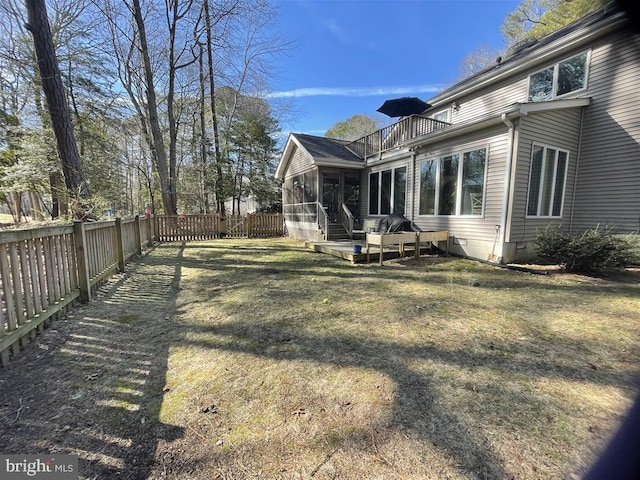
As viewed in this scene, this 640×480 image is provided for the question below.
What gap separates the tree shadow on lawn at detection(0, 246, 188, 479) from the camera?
1579mm

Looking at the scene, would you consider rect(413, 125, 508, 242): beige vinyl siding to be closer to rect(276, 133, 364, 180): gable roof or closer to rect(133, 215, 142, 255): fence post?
rect(276, 133, 364, 180): gable roof

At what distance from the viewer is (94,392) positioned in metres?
2.09

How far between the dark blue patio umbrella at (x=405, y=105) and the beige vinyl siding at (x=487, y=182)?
3.72 metres

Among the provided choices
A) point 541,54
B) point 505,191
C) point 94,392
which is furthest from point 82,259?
point 541,54

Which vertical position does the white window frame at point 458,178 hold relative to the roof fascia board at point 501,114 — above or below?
below

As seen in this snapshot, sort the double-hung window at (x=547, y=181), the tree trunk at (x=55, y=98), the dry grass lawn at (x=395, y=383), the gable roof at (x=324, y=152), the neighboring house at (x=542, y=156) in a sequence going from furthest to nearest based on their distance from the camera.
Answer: the gable roof at (x=324, y=152), the double-hung window at (x=547, y=181), the neighboring house at (x=542, y=156), the tree trunk at (x=55, y=98), the dry grass lawn at (x=395, y=383)

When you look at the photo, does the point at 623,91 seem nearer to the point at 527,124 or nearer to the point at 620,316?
the point at 527,124

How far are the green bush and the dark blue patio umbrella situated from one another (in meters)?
7.27

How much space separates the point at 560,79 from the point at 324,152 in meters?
8.09

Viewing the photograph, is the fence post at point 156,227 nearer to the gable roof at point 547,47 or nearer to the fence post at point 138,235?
the fence post at point 138,235

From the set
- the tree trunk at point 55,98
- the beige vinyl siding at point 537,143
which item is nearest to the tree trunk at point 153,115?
the tree trunk at point 55,98

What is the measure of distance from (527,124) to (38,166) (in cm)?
1562

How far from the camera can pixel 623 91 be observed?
6.82 m

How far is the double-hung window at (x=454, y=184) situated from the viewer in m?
7.29
